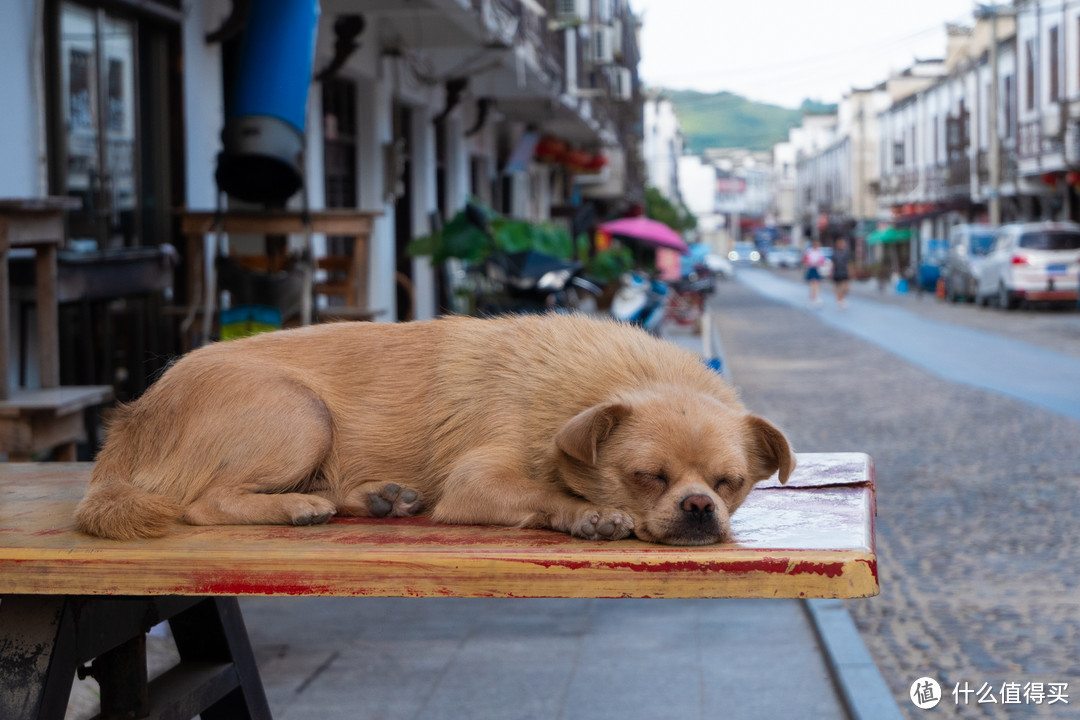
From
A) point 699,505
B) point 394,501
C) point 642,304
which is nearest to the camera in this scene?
point 699,505

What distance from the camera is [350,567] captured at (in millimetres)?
2252

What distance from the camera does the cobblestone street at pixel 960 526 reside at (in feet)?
17.2

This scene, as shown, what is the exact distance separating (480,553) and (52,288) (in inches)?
142

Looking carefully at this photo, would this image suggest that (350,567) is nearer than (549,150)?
Yes

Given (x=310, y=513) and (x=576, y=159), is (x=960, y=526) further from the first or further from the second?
(x=576, y=159)

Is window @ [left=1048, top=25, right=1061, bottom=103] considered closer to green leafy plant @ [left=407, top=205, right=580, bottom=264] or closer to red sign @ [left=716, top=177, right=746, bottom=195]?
green leafy plant @ [left=407, top=205, right=580, bottom=264]

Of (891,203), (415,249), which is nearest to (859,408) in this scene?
(415,249)

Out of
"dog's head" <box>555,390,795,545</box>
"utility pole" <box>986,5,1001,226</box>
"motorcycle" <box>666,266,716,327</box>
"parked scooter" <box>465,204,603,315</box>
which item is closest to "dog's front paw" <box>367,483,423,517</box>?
"dog's head" <box>555,390,795,545</box>

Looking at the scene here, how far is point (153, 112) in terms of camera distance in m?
7.88

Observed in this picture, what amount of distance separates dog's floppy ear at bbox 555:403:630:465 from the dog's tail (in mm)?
828

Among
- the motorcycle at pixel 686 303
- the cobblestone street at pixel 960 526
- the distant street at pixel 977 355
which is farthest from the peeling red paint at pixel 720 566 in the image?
the motorcycle at pixel 686 303

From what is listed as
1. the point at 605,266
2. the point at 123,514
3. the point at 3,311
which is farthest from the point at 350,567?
the point at 605,266

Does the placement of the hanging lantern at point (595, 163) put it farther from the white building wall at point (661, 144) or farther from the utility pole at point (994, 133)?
the white building wall at point (661, 144)

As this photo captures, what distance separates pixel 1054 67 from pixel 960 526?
33.7 m
